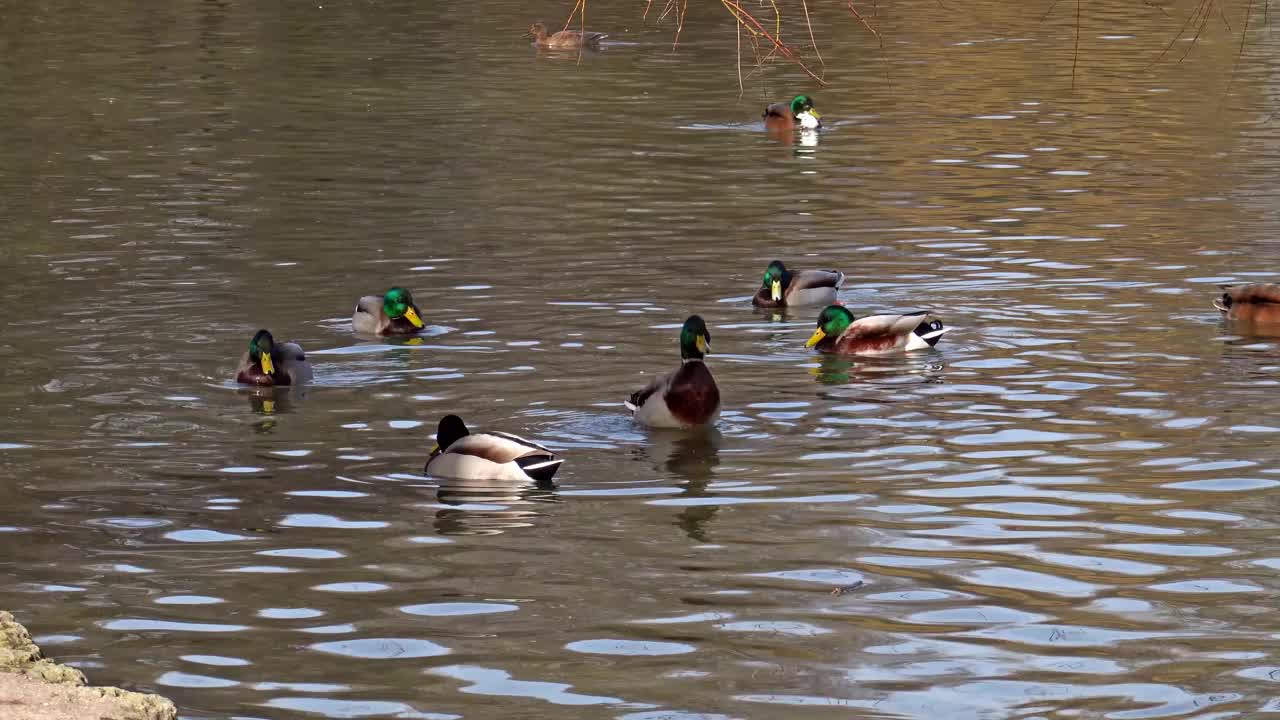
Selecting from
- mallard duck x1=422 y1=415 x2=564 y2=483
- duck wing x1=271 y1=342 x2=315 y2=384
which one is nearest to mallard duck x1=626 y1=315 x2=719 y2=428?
mallard duck x1=422 y1=415 x2=564 y2=483

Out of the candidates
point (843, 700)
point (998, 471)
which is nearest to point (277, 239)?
point (998, 471)

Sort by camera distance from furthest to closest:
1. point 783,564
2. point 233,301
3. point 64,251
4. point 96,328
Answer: point 64,251 → point 233,301 → point 96,328 → point 783,564

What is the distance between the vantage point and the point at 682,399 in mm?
12734

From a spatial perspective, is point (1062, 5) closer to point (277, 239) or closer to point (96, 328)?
point (277, 239)

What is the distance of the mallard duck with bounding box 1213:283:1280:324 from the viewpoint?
1545 centimetres

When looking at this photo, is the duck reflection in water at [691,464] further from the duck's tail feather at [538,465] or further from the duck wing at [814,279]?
the duck wing at [814,279]

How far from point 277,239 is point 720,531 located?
1145 centimetres

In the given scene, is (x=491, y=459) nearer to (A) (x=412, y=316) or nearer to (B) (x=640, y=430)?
(B) (x=640, y=430)

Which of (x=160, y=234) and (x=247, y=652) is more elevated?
(x=160, y=234)

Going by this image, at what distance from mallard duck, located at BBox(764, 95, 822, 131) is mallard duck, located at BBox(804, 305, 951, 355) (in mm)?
14387

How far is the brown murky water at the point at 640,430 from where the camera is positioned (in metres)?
8.44

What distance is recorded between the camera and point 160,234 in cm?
2103

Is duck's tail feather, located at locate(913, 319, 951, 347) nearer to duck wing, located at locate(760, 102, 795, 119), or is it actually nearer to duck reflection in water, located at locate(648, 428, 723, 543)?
duck reflection in water, located at locate(648, 428, 723, 543)

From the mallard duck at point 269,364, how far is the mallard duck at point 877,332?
4011 mm
